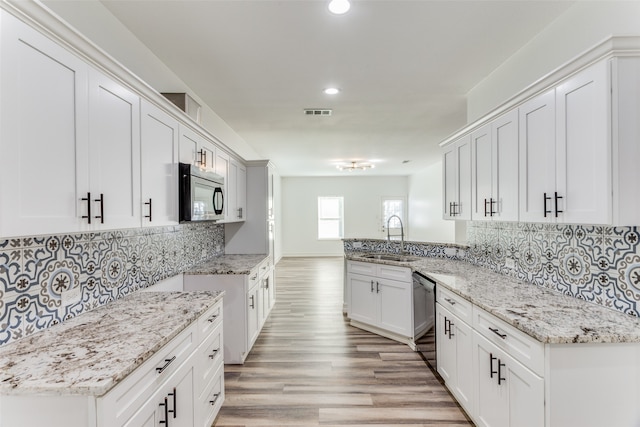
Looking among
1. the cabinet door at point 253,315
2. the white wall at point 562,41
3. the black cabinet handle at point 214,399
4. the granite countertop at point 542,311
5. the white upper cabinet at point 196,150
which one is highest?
→ the white wall at point 562,41

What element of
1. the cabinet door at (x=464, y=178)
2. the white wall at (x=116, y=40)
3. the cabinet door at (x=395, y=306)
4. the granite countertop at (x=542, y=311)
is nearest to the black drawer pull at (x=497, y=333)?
the granite countertop at (x=542, y=311)

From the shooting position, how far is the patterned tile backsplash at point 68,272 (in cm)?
135

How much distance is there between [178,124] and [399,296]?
280 centimetres

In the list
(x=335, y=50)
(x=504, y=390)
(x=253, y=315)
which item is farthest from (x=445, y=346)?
(x=335, y=50)

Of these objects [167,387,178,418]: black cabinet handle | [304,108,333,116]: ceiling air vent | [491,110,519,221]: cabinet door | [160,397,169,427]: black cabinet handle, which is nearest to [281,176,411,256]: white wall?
[304,108,333,116]: ceiling air vent

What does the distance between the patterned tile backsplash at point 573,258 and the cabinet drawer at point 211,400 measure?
2.50 metres

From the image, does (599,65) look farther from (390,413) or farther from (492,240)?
(390,413)

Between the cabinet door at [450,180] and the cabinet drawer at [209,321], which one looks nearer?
the cabinet drawer at [209,321]

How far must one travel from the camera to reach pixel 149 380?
1.32 meters

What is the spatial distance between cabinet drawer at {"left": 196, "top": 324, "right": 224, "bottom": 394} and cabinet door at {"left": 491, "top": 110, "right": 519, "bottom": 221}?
2308 mm

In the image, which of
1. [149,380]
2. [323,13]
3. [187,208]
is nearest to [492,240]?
[323,13]

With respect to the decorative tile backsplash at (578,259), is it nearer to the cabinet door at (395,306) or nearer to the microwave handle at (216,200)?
the cabinet door at (395,306)

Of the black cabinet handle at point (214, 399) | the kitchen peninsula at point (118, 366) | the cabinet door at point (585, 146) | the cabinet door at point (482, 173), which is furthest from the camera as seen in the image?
the cabinet door at point (482, 173)

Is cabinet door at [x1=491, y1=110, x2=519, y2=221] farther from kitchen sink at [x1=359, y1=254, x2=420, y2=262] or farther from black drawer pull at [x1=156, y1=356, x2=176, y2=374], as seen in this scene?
black drawer pull at [x1=156, y1=356, x2=176, y2=374]
